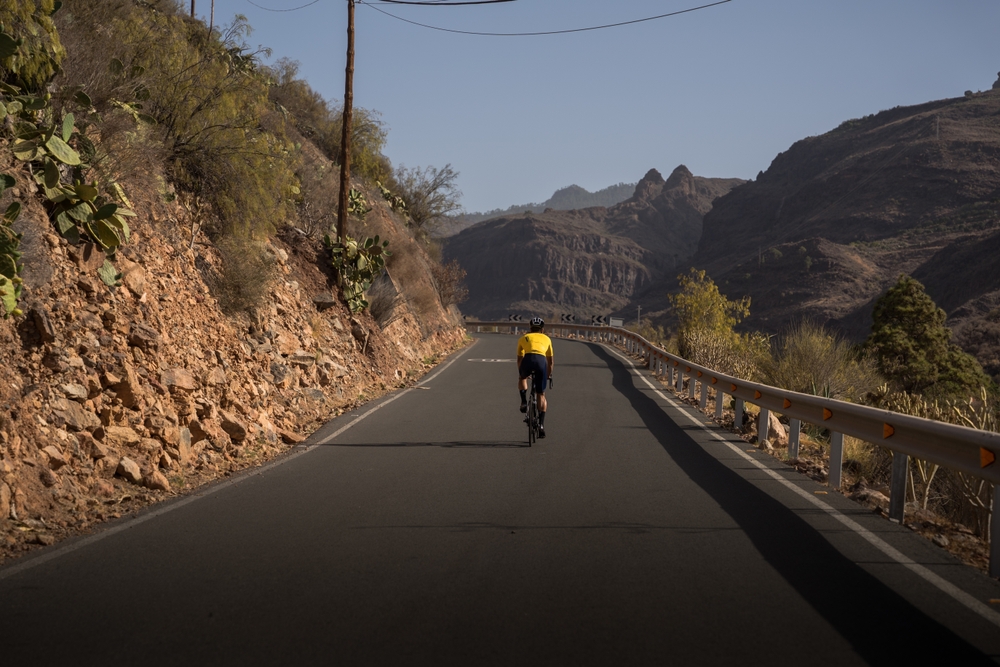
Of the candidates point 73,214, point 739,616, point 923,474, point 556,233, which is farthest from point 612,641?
point 556,233

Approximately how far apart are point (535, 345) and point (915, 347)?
37095mm

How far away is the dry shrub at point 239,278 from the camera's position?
48.8 ft

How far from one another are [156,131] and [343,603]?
517 inches

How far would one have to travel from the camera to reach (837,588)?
5410 mm

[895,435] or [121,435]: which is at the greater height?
[895,435]

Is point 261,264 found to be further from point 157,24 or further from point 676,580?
point 676,580

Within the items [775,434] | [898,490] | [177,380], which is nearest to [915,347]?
[775,434]

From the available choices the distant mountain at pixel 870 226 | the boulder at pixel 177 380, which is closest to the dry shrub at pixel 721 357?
the boulder at pixel 177 380

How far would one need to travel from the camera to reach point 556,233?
19538 cm

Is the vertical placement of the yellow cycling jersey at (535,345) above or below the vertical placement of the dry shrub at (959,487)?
above

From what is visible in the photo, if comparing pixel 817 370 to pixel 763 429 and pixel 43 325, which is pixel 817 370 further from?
pixel 43 325

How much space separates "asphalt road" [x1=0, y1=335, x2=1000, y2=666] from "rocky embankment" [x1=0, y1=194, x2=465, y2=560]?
75 centimetres

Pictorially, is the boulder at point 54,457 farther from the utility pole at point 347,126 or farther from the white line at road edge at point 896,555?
the utility pole at point 347,126

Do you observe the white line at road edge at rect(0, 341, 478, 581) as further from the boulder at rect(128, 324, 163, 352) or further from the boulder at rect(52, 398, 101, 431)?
the boulder at rect(128, 324, 163, 352)
